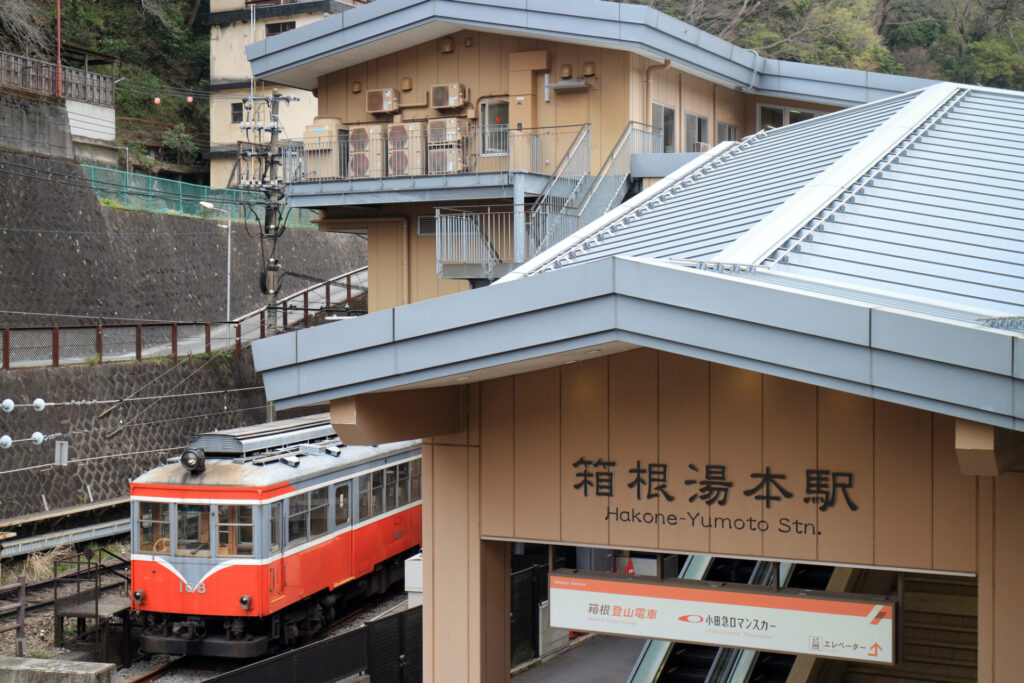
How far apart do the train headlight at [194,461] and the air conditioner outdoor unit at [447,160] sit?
8.37 metres

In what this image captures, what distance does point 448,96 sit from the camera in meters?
20.9

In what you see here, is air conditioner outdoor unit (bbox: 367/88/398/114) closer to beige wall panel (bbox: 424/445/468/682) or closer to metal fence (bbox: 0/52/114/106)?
metal fence (bbox: 0/52/114/106)

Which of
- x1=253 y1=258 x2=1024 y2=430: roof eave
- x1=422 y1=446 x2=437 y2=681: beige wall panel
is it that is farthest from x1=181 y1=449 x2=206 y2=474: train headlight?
x1=253 y1=258 x2=1024 y2=430: roof eave

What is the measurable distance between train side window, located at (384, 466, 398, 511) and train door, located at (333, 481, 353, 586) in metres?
1.23

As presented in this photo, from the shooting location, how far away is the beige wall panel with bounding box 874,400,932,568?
21.2ft

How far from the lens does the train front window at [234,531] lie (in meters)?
14.3

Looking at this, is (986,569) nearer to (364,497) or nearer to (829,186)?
(829,186)

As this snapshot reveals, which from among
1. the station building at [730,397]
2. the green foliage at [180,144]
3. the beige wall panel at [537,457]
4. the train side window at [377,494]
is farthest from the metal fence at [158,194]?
the beige wall panel at [537,457]

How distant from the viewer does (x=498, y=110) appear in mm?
20875

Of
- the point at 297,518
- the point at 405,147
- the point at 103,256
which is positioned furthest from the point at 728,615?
the point at 103,256

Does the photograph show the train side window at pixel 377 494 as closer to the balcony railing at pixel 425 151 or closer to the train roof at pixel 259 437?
the train roof at pixel 259 437

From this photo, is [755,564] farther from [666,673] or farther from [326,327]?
[326,327]

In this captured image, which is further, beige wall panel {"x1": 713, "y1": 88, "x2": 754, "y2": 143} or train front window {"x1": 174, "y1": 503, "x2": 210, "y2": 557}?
beige wall panel {"x1": 713, "y1": 88, "x2": 754, "y2": 143}

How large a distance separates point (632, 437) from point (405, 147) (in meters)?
14.9
